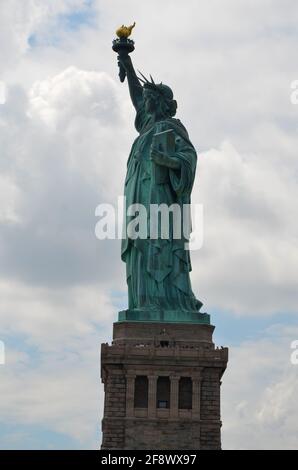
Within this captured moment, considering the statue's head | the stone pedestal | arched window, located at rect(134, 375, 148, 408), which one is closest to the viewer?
the stone pedestal

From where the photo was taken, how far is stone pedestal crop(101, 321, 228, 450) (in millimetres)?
55125

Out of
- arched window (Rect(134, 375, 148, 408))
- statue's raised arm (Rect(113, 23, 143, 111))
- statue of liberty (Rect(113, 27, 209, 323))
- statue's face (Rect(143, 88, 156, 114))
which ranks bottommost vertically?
arched window (Rect(134, 375, 148, 408))

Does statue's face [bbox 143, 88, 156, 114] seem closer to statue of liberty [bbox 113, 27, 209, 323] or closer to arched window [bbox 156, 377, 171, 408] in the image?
statue of liberty [bbox 113, 27, 209, 323]

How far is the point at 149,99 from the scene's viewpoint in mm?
60250

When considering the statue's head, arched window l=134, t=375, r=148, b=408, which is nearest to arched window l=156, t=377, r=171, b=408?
arched window l=134, t=375, r=148, b=408

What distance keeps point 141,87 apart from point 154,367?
1212 centimetres

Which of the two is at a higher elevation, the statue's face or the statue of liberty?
the statue's face

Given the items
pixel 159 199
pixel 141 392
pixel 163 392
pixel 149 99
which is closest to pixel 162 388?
pixel 163 392

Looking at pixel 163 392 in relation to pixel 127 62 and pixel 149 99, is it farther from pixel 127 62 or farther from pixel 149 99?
pixel 127 62

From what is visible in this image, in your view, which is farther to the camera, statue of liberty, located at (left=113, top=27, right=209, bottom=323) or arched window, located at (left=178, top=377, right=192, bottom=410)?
statue of liberty, located at (left=113, top=27, right=209, bottom=323)

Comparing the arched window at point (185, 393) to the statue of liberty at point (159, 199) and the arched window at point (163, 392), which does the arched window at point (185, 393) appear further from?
the statue of liberty at point (159, 199)
